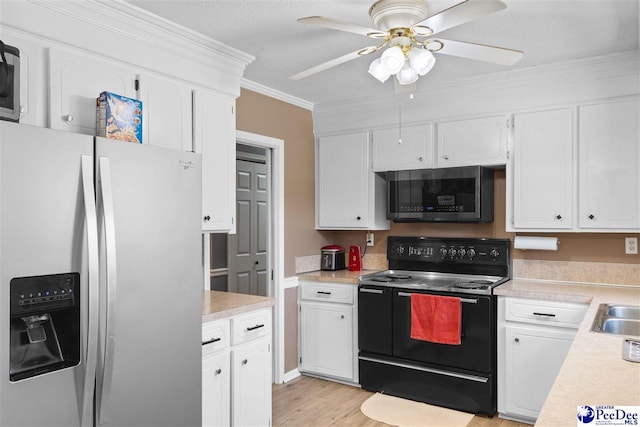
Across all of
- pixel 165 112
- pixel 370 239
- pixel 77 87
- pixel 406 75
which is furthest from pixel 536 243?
pixel 77 87

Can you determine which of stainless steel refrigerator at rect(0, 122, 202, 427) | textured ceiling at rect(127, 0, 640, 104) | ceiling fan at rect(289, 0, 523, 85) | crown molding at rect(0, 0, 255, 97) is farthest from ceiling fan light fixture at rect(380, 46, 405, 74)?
crown molding at rect(0, 0, 255, 97)

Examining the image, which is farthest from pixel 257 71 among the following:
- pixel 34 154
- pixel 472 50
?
pixel 34 154

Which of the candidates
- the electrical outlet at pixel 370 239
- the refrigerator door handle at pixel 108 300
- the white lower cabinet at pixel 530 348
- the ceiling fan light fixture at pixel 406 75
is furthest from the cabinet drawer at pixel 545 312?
the refrigerator door handle at pixel 108 300

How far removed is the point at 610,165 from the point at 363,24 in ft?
6.16

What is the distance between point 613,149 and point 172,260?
280 centimetres

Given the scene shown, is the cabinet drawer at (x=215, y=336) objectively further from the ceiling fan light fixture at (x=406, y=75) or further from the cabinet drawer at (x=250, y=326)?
the ceiling fan light fixture at (x=406, y=75)

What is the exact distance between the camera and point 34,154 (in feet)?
5.57

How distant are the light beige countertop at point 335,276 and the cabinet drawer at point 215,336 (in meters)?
1.48

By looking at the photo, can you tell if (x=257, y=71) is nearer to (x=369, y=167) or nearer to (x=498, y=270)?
(x=369, y=167)

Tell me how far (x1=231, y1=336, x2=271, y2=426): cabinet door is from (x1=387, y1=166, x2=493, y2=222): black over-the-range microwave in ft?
5.53

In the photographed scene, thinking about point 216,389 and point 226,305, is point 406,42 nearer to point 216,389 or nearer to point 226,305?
point 226,305

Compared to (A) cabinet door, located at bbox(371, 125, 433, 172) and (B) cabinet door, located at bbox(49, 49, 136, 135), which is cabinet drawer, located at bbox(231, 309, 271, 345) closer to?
(B) cabinet door, located at bbox(49, 49, 136, 135)

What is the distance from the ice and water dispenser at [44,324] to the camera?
66.4 inches

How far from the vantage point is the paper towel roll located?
344cm
